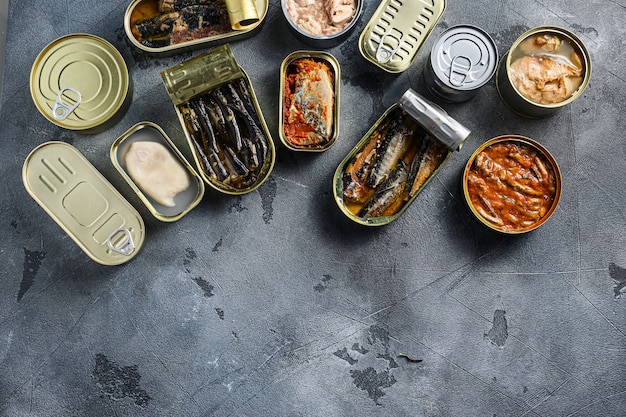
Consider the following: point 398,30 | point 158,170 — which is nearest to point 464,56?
point 398,30

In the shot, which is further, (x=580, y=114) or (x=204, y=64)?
(x=580, y=114)

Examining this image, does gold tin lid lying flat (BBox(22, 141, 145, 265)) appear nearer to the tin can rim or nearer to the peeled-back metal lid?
the peeled-back metal lid

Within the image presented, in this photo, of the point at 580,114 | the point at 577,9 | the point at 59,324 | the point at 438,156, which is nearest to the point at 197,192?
the point at 59,324

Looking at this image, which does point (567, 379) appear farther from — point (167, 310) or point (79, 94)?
point (79, 94)

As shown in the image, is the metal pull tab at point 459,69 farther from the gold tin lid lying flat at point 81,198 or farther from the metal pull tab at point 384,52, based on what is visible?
the gold tin lid lying flat at point 81,198

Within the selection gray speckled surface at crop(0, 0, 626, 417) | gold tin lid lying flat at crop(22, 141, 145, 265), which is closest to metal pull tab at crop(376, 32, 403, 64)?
gray speckled surface at crop(0, 0, 626, 417)

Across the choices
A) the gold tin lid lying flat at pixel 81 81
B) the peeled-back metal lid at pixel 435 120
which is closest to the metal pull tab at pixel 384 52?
the peeled-back metal lid at pixel 435 120
